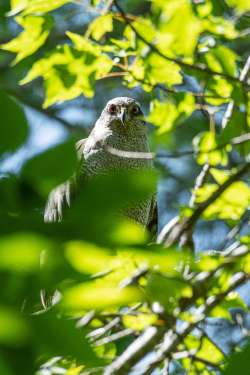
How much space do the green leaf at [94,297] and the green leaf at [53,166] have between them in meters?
0.11

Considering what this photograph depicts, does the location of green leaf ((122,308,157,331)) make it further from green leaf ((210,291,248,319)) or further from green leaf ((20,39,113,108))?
green leaf ((20,39,113,108))

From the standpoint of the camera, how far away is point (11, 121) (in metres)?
0.69

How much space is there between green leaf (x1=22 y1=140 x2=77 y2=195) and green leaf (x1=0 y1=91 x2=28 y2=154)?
1.2 inches

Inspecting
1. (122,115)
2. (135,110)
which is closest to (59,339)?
(122,115)

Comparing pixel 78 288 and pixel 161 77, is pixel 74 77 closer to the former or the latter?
pixel 161 77

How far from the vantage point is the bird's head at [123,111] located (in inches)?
214

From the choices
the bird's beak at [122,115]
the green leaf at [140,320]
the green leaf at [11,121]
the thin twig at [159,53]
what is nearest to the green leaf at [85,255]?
the green leaf at [11,121]

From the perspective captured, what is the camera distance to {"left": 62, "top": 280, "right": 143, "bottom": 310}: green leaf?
0.66 metres

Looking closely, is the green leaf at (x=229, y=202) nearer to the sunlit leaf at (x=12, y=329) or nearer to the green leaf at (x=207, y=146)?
the green leaf at (x=207, y=146)

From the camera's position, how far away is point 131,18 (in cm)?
241

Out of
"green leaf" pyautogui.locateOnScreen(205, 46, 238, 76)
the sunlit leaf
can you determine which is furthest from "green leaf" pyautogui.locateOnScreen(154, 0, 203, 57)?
the sunlit leaf

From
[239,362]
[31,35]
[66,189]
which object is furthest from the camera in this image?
[31,35]

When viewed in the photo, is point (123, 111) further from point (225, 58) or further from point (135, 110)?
point (225, 58)

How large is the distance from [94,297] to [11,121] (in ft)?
0.61
